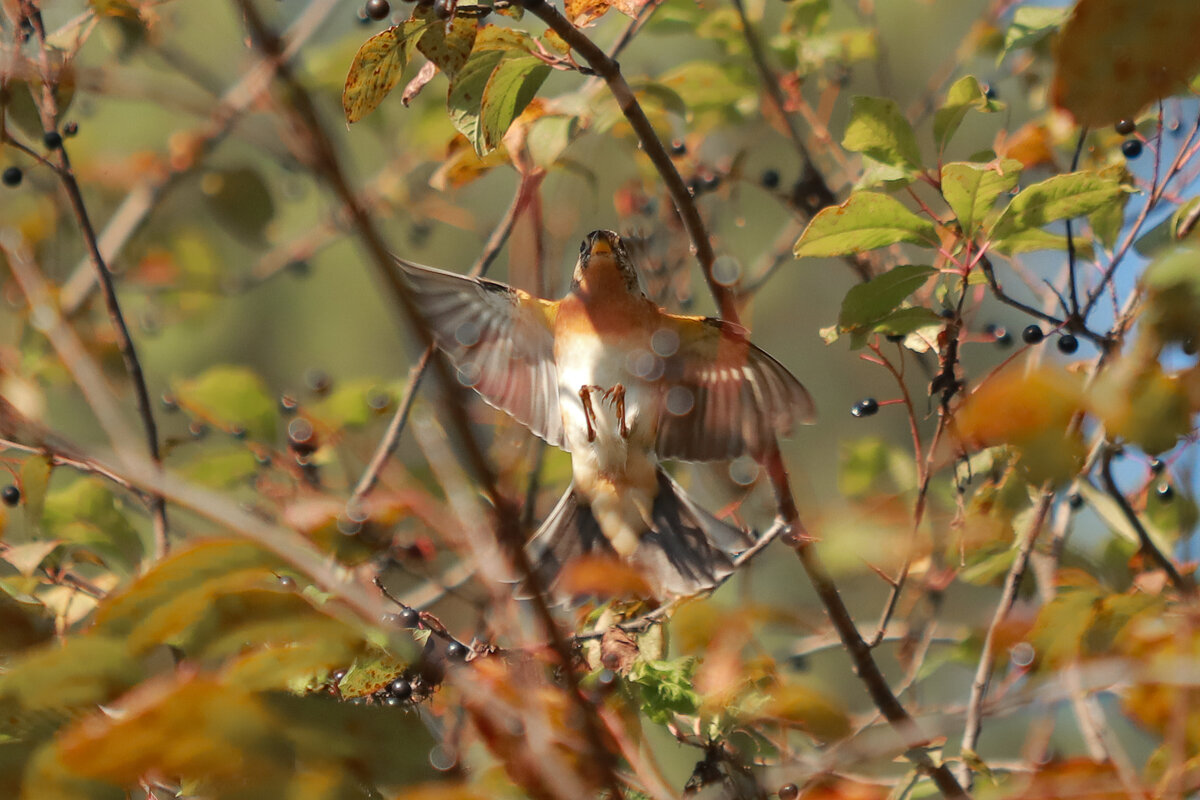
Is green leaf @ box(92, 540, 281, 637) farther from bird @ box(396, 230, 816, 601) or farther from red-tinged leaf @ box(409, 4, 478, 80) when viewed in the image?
bird @ box(396, 230, 816, 601)

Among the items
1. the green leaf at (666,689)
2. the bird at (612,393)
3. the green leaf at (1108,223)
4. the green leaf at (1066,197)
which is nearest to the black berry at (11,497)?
the bird at (612,393)

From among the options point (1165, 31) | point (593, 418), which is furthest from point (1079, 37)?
point (593, 418)

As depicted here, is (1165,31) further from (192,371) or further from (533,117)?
(192,371)

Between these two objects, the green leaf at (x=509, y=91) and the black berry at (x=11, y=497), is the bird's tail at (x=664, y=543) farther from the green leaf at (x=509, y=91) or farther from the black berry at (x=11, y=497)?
the black berry at (x=11, y=497)

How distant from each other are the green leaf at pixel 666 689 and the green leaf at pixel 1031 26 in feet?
4.45

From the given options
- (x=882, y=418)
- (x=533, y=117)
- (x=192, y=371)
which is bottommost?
(x=533, y=117)

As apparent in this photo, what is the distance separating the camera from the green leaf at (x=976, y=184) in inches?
70.8

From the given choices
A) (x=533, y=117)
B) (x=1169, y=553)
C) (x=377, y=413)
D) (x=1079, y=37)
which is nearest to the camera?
(x=1079, y=37)

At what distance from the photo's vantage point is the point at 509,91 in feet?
5.96

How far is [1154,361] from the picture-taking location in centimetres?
106

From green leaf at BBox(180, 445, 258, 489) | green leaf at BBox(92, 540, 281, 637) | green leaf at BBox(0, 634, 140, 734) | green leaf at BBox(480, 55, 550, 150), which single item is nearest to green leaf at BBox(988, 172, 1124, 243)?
green leaf at BBox(480, 55, 550, 150)

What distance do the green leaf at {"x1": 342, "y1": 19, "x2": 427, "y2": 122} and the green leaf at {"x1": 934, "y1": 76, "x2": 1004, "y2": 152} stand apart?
39.7 inches

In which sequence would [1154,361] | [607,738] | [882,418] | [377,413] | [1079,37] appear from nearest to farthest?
[1154,361], [1079,37], [607,738], [377,413], [882,418]

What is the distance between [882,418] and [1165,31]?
5535 mm
